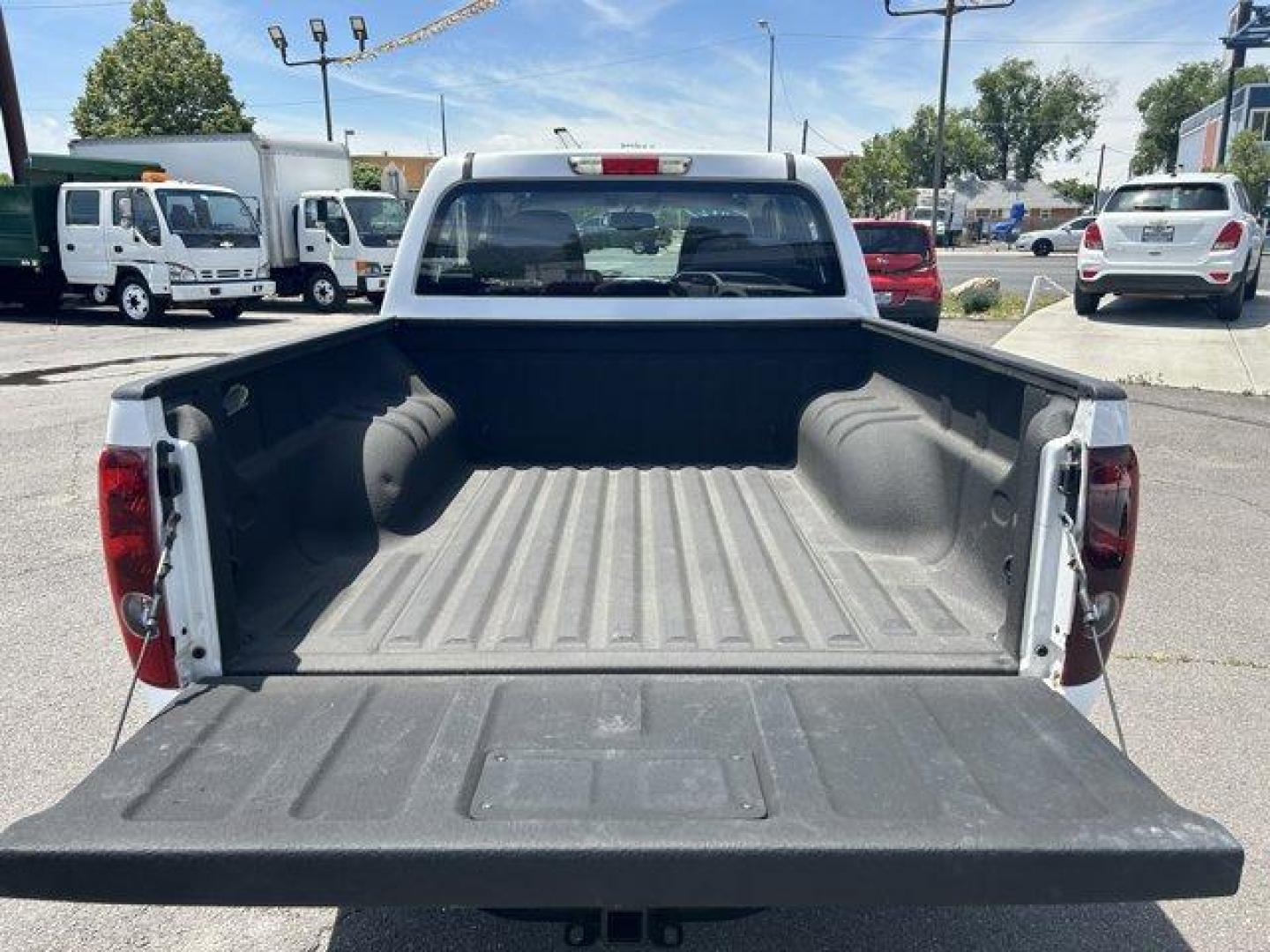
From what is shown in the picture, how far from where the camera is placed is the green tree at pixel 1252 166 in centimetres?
3444

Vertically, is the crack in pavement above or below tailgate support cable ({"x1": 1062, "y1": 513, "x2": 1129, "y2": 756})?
below

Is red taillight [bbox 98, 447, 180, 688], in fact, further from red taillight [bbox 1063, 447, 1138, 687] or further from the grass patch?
the grass patch

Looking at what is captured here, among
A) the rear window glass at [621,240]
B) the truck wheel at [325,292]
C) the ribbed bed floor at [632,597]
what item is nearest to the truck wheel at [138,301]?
the truck wheel at [325,292]

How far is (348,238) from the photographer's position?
18797mm

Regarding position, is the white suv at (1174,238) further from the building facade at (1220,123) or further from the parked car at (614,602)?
the building facade at (1220,123)

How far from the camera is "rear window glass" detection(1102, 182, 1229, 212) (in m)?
13.8

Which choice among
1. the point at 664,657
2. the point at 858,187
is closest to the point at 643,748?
the point at 664,657

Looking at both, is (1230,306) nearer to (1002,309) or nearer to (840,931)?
(1002,309)

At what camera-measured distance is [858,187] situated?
65.9 m

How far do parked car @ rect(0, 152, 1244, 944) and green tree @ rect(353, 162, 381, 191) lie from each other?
48.7 metres

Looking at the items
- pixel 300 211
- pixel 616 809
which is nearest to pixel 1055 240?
pixel 300 211

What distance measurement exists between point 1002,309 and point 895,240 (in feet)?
14.5

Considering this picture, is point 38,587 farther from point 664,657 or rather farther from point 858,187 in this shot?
point 858,187

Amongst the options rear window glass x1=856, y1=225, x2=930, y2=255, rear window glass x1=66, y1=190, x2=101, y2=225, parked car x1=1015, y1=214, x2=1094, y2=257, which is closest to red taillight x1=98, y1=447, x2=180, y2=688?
rear window glass x1=856, y1=225, x2=930, y2=255
